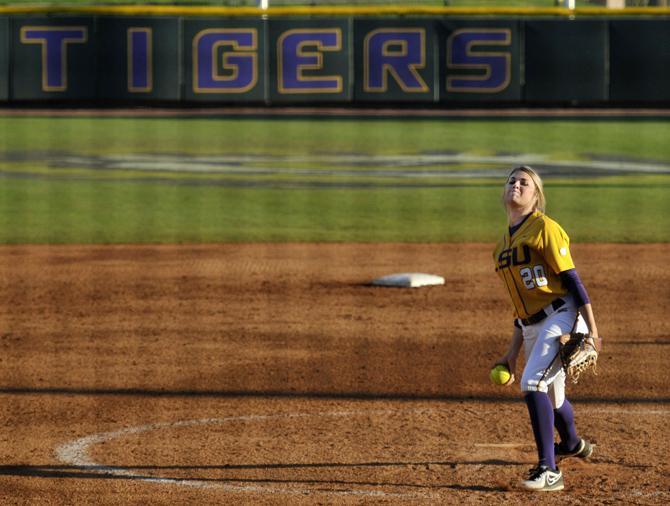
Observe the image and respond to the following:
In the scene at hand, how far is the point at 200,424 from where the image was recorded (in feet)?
23.0

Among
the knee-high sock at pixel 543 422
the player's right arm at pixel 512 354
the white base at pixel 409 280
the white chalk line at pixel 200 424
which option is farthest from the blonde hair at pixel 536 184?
the white base at pixel 409 280

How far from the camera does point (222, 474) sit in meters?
5.98

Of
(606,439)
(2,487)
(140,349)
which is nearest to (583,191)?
(140,349)

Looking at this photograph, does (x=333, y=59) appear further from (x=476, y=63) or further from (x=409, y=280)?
(x=409, y=280)

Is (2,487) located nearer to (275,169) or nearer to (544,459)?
(544,459)

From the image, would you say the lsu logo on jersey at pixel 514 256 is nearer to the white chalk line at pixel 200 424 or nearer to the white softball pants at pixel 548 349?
the white softball pants at pixel 548 349

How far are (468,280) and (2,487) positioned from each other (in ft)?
23.8

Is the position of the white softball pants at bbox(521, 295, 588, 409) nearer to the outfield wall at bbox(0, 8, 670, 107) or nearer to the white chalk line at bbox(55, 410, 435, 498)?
the white chalk line at bbox(55, 410, 435, 498)

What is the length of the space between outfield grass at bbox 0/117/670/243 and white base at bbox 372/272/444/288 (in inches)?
125

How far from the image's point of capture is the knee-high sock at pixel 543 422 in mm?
5613

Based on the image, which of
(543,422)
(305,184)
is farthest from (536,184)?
(305,184)

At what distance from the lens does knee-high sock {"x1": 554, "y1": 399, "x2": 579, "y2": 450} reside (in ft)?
19.6

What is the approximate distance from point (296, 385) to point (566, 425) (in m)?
2.51

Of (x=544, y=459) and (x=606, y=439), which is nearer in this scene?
(x=544, y=459)
